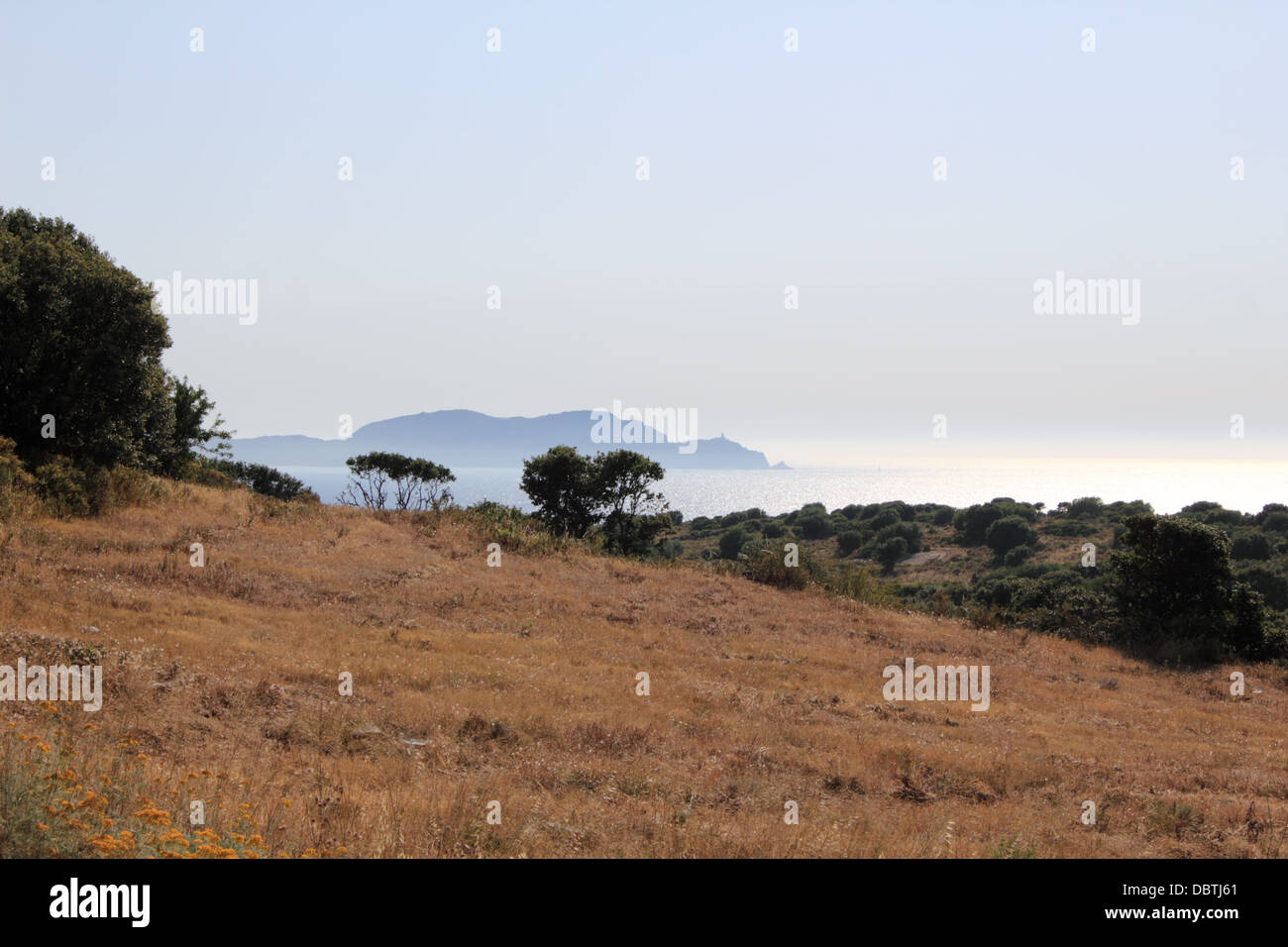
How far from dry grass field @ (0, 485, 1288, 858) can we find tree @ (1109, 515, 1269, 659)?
2064 millimetres

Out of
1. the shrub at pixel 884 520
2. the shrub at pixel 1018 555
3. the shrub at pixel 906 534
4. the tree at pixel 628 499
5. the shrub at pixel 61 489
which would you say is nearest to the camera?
the shrub at pixel 61 489

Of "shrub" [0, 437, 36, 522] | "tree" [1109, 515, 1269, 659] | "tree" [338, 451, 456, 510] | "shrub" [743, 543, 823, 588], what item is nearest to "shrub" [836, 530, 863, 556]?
"tree" [338, 451, 456, 510]

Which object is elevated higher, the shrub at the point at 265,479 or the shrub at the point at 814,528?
the shrub at the point at 265,479

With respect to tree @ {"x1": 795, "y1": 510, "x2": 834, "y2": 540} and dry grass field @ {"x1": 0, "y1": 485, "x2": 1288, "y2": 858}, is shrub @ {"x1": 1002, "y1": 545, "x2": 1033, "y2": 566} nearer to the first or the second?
tree @ {"x1": 795, "y1": 510, "x2": 834, "y2": 540}

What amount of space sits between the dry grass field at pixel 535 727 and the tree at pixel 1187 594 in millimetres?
2064

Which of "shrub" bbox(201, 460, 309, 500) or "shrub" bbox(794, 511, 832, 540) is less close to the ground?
"shrub" bbox(201, 460, 309, 500)

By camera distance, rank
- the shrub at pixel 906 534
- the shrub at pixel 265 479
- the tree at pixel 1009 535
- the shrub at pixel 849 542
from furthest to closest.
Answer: the shrub at pixel 849 542
the shrub at pixel 906 534
the shrub at pixel 265 479
the tree at pixel 1009 535

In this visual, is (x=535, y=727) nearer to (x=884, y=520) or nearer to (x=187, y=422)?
(x=187, y=422)

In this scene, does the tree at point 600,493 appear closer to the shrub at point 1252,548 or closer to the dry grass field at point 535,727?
the dry grass field at point 535,727

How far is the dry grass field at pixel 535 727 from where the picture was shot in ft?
21.5

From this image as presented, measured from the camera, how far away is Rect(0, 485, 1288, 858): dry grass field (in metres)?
6.55

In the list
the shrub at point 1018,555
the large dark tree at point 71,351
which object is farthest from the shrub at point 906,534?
the large dark tree at point 71,351

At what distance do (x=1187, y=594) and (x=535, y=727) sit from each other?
69.2 feet
